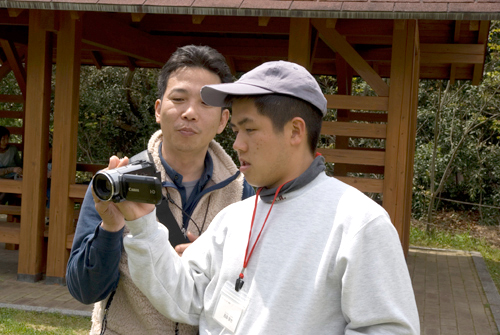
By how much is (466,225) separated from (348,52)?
33.1 ft

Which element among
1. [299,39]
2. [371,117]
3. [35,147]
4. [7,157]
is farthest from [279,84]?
[7,157]

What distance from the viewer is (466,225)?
14453 mm

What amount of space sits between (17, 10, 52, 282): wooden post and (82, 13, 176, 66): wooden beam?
0.48 metres

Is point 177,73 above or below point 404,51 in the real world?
below

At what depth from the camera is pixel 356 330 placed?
1.47 metres

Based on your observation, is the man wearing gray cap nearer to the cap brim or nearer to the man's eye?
the cap brim

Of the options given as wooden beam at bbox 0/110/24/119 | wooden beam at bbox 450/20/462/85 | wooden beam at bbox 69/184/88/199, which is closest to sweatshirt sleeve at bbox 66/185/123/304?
wooden beam at bbox 69/184/88/199

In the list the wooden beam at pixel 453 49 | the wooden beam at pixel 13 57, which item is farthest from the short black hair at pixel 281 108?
the wooden beam at pixel 13 57

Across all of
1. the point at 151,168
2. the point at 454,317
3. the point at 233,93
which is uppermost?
the point at 233,93

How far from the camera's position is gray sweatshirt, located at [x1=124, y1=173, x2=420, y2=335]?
57.2 inches

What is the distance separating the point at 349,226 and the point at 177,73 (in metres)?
0.98

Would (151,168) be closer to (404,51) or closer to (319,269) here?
(319,269)

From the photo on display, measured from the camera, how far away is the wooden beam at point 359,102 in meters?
5.75

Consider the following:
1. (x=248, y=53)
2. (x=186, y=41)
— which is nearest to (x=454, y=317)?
(x=248, y=53)
